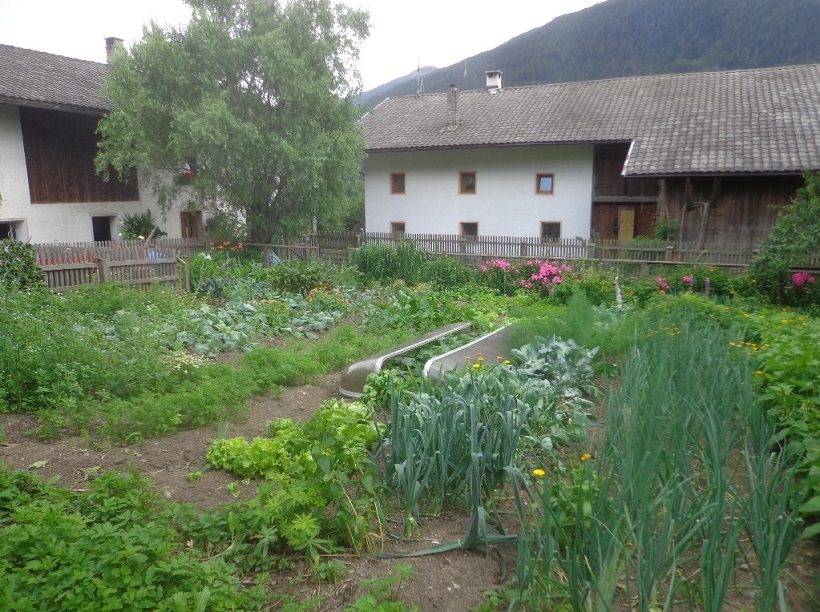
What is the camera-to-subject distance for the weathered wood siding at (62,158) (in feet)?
54.9

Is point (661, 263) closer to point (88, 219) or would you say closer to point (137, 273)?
point (137, 273)

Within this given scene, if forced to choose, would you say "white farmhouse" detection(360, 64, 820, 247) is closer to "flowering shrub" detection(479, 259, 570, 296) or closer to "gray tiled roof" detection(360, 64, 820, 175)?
"gray tiled roof" detection(360, 64, 820, 175)

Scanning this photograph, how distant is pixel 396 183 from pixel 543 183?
5.65m

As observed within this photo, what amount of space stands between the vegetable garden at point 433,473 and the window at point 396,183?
54.7 ft

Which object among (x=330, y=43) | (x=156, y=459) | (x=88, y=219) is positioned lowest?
(x=156, y=459)

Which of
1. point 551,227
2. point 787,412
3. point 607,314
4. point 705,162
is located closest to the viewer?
point 787,412

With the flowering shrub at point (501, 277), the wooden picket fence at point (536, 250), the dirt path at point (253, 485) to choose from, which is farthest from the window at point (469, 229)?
the dirt path at point (253, 485)

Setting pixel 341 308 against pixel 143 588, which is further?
pixel 341 308

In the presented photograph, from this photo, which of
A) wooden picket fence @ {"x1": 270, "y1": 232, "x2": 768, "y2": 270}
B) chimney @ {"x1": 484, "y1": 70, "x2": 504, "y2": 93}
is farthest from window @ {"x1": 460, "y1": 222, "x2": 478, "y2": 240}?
chimney @ {"x1": 484, "y1": 70, "x2": 504, "y2": 93}

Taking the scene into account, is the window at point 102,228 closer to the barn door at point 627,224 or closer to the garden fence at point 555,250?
the garden fence at point 555,250

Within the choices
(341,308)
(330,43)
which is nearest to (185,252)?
(330,43)

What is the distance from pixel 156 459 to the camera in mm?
4430

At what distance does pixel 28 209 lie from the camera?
54.6 feet

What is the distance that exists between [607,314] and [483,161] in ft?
46.9
